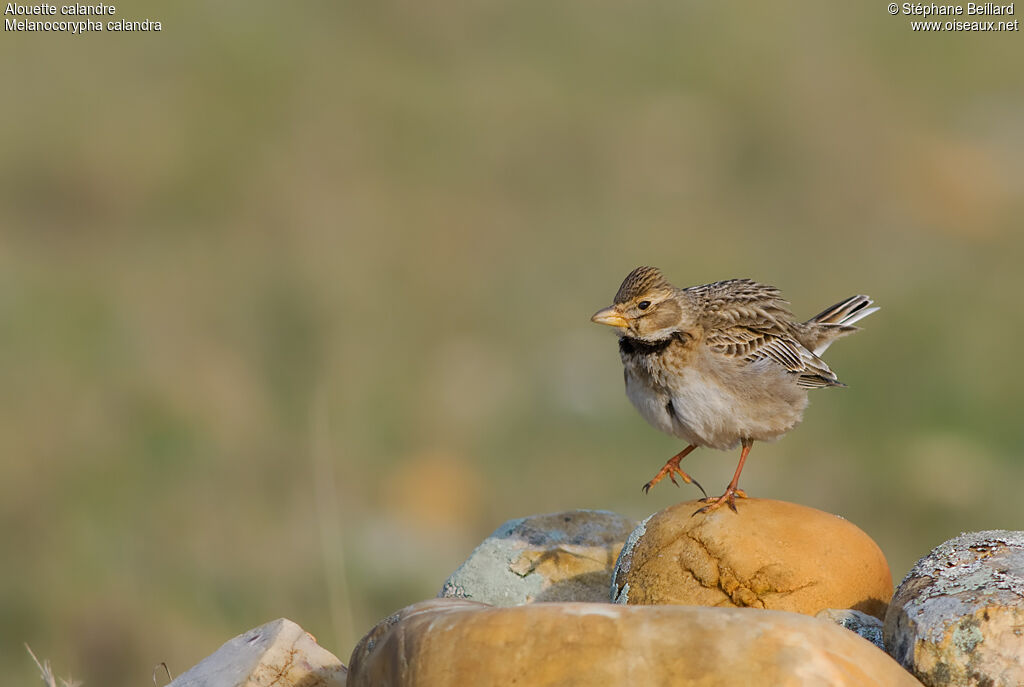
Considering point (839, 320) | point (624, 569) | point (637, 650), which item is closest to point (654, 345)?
point (624, 569)

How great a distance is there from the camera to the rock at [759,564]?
5984 mm

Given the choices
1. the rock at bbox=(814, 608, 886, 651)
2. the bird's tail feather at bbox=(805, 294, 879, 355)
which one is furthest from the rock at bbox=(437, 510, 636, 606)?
the bird's tail feather at bbox=(805, 294, 879, 355)

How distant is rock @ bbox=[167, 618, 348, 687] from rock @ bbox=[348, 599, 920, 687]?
921mm

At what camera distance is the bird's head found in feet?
24.1

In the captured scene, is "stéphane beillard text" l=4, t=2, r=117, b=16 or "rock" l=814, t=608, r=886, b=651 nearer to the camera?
"rock" l=814, t=608, r=886, b=651

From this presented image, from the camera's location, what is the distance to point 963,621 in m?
5.05

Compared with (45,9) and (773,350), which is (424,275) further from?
(773,350)

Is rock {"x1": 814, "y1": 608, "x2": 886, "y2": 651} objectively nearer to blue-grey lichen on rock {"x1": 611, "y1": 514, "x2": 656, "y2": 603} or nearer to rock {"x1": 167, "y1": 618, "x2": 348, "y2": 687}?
blue-grey lichen on rock {"x1": 611, "y1": 514, "x2": 656, "y2": 603}

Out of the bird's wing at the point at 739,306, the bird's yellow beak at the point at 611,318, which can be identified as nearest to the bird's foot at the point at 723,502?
the bird's yellow beak at the point at 611,318

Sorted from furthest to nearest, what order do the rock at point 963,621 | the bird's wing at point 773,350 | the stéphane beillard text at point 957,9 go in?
the stéphane beillard text at point 957,9 → the bird's wing at point 773,350 → the rock at point 963,621

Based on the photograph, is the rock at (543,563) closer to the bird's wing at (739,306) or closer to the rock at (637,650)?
the bird's wing at (739,306)

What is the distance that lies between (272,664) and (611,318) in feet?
8.34

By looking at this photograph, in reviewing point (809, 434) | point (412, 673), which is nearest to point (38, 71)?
point (809, 434)

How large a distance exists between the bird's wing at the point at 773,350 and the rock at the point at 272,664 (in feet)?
8.73
